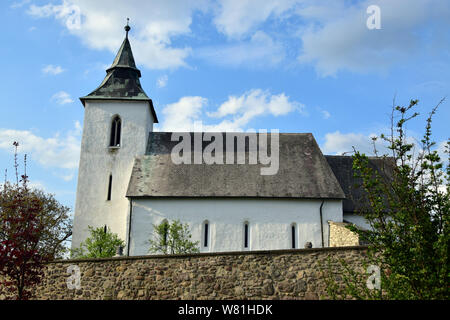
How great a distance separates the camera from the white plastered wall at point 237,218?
23.0 m

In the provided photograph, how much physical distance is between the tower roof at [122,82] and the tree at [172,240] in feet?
29.9

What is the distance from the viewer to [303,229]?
23375 millimetres

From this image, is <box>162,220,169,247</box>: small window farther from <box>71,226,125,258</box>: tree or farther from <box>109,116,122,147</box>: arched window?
<box>109,116,122,147</box>: arched window

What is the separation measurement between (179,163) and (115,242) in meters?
6.42

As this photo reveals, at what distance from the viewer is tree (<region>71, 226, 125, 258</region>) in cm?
2202

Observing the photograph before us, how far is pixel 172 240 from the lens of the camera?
22.1m

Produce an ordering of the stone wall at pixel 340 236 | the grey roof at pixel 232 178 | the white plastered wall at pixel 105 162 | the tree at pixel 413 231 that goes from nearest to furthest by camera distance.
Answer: the tree at pixel 413 231 < the stone wall at pixel 340 236 < the grey roof at pixel 232 178 < the white plastered wall at pixel 105 162

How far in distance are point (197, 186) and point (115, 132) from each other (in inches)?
279

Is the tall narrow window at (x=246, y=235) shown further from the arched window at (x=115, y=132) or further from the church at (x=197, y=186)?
the arched window at (x=115, y=132)

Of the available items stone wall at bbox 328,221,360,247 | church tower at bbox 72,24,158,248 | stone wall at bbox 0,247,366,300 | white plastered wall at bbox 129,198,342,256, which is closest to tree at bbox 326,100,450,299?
stone wall at bbox 0,247,366,300

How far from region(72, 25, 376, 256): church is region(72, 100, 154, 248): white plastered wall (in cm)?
6

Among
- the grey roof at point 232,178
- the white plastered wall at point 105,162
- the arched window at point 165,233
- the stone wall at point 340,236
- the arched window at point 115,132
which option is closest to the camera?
the stone wall at point 340,236

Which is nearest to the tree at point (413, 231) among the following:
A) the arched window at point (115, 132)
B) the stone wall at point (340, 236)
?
the stone wall at point (340, 236)

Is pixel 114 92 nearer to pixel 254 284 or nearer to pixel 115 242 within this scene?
pixel 115 242
